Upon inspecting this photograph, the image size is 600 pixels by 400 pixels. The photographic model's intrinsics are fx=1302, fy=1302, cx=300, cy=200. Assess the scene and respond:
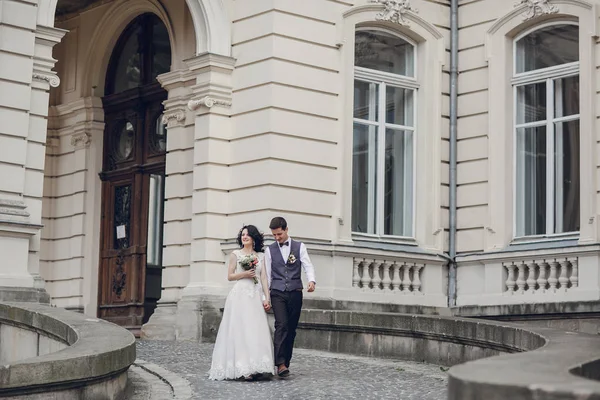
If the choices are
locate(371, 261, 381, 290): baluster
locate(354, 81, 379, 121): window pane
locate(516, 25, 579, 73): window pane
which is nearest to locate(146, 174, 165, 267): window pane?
locate(354, 81, 379, 121): window pane

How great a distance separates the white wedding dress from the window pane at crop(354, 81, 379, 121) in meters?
5.98

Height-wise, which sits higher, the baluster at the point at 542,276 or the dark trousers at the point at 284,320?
the baluster at the point at 542,276

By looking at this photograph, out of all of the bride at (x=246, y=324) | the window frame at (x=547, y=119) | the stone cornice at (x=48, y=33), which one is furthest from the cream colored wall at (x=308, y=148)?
the bride at (x=246, y=324)

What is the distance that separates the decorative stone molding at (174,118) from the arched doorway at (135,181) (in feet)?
3.46

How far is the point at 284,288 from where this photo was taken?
42.2 feet

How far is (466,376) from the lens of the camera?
662cm

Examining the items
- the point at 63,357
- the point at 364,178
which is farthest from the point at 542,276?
the point at 63,357

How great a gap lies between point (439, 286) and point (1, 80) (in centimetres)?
690

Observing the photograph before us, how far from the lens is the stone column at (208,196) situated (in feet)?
56.9

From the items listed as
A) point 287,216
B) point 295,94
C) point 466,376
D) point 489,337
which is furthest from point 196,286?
point 466,376

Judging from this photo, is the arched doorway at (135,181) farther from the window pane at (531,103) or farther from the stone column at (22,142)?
the window pane at (531,103)

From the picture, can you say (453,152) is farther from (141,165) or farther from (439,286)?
(141,165)

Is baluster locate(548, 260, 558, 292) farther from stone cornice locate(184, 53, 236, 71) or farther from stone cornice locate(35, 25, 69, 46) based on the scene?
stone cornice locate(35, 25, 69, 46)

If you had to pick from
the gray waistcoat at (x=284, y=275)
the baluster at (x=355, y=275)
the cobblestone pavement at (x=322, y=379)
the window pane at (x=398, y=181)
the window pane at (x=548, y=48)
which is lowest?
the cobblestone pavement at (x=322, y=379)
